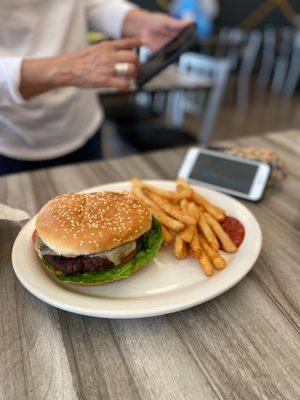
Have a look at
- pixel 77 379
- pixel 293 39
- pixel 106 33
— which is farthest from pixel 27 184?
pixel 293 39

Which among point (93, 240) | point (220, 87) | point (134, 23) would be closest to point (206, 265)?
point (93, 240)

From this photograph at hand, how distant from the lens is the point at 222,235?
32.7 inches

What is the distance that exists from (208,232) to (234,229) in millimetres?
90

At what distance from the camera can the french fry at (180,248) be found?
0.78 meters

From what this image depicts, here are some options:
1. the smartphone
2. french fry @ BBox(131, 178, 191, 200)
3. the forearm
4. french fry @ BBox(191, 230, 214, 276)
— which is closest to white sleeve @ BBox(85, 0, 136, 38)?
the forearm

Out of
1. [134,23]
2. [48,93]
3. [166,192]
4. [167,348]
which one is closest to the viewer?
[167,348]

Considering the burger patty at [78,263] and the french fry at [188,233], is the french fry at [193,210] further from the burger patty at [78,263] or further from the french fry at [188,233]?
the burger patty at [78,263]

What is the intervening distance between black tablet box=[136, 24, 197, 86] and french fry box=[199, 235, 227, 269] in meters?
0.59

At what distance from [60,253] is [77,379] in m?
0.23

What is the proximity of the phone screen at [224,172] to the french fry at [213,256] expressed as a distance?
325mm

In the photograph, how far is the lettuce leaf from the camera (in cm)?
68

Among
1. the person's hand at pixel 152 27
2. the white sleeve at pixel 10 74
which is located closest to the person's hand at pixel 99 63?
the white sleeve at pixel 10 74

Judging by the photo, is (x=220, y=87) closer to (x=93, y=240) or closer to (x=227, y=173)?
(x=227, y=173)

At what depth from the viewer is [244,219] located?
0.91 metres
